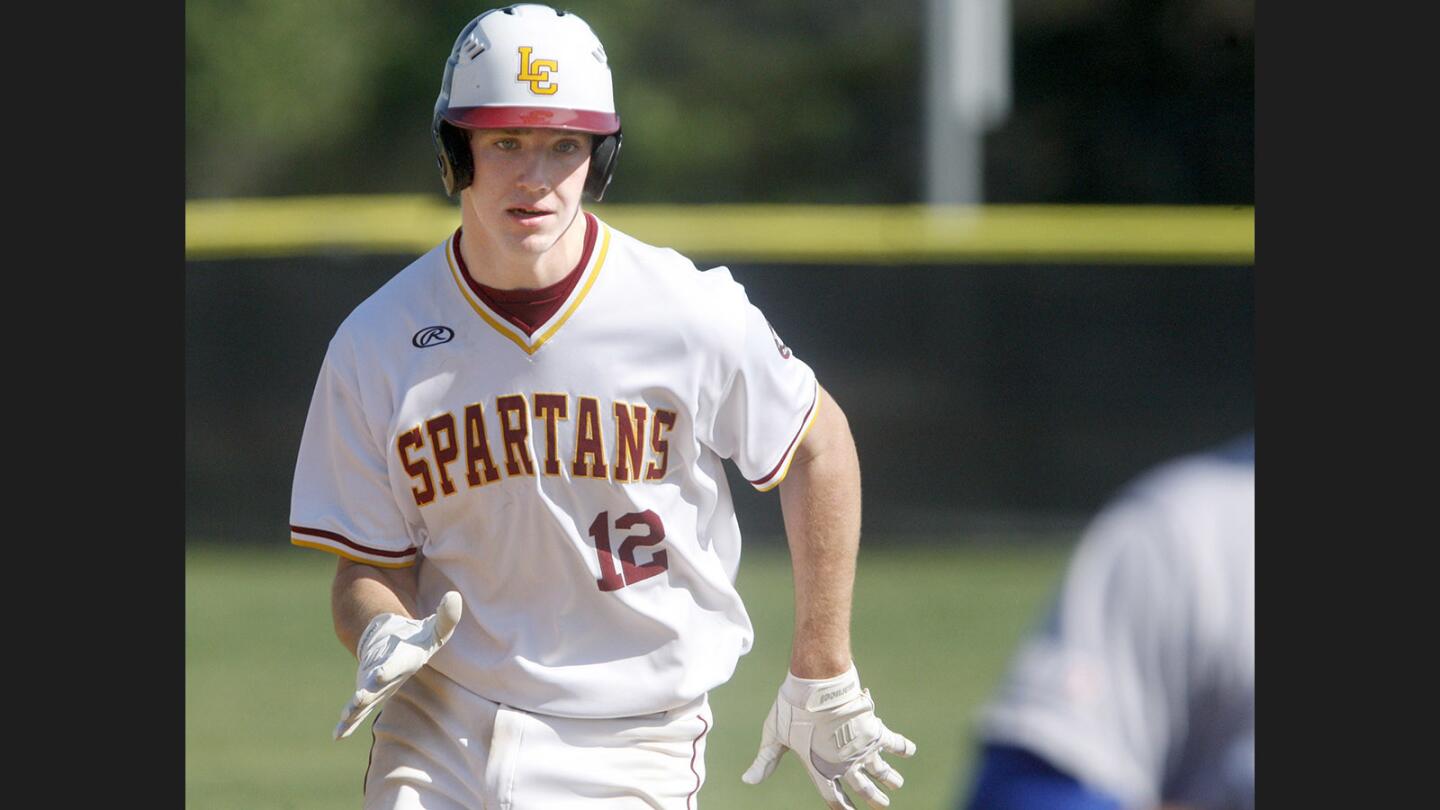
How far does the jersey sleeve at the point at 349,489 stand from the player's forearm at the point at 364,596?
0.03 metres

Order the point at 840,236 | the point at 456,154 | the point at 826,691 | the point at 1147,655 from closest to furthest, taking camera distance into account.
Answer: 1. the point at 1147,655
2. the point at 456,154
3. the point at 826,691
4. the point at 840,236

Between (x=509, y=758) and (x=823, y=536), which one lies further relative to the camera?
(x=823, y=536)

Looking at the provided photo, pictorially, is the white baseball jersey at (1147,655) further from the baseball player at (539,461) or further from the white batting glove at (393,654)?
the baseball player at (539,461)

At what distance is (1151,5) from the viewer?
62.3ft

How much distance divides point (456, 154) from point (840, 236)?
7242mm

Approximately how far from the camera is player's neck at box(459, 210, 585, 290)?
360 cm

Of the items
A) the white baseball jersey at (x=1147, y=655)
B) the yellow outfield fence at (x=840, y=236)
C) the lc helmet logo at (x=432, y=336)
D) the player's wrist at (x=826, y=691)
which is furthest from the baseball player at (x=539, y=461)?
the yellow outfield fence at (x=840, y=236)

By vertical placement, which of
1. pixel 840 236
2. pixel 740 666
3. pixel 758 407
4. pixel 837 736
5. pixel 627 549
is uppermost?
pixel 840 236

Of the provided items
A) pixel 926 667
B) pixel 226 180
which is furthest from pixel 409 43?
pixel 926 667

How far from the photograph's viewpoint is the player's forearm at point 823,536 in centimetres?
377

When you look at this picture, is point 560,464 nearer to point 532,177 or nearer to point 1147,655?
point 532,177

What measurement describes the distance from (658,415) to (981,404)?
23.4 feet

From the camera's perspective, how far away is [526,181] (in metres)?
3.48

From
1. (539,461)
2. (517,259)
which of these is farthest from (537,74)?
(539,461)
